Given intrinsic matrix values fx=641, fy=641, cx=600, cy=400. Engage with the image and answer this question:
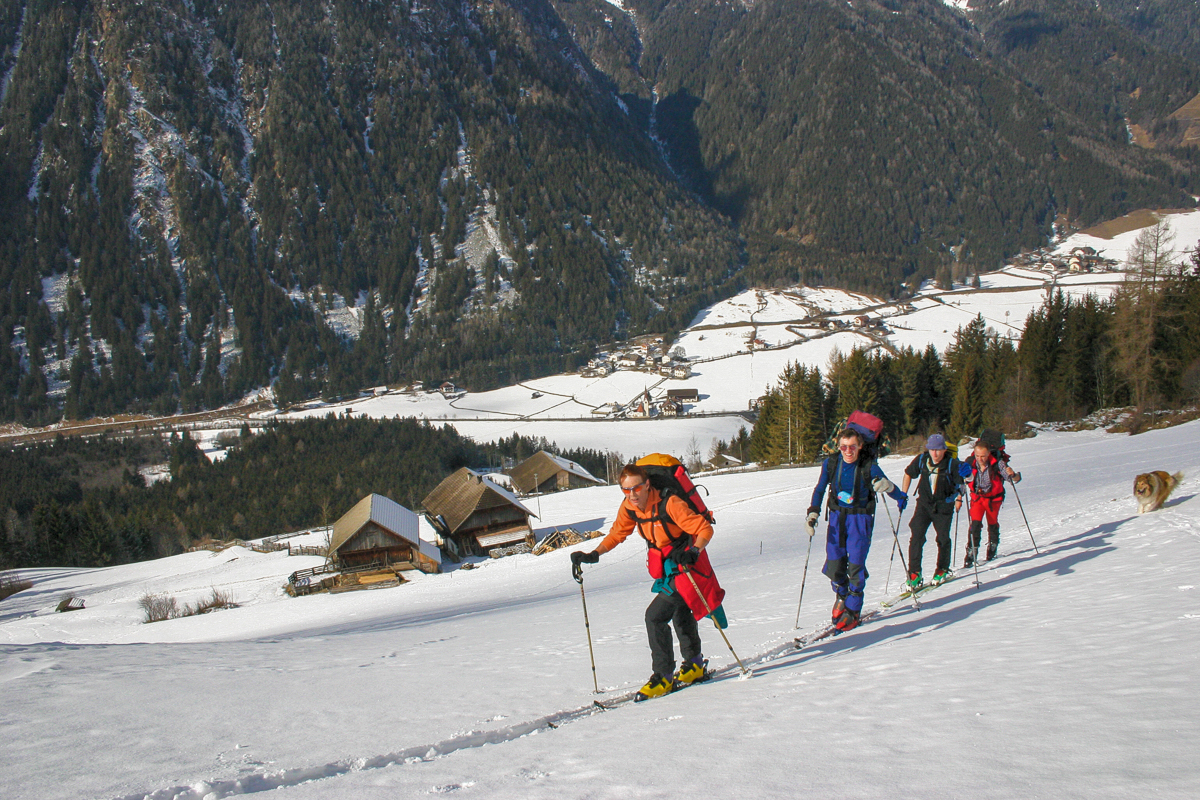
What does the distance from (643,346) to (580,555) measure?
105160 mm

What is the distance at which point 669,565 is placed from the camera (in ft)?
17.1

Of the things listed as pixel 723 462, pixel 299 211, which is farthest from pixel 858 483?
pixel 299 211

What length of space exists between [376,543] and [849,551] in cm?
2741

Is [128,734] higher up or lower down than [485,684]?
higher up

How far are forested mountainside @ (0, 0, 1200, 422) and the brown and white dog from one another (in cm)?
9067

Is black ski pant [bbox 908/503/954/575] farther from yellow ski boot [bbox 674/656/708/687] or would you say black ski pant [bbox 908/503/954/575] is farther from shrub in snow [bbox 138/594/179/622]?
shrub in snow [bbox 138/594/179/622]

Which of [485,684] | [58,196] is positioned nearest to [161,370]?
[58,196]

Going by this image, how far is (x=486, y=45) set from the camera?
18462 centimetres

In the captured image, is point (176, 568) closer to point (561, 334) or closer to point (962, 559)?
point (962, 559)

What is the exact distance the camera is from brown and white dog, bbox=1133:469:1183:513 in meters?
10.6

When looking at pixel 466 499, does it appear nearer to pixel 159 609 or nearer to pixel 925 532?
pixel 159 609

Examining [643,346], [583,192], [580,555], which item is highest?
[583,192]

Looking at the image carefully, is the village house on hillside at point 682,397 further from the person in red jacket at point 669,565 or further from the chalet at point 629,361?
the person in red jacket at point 669,565

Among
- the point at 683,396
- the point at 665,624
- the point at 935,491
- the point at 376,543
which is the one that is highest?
the point at 683,396
